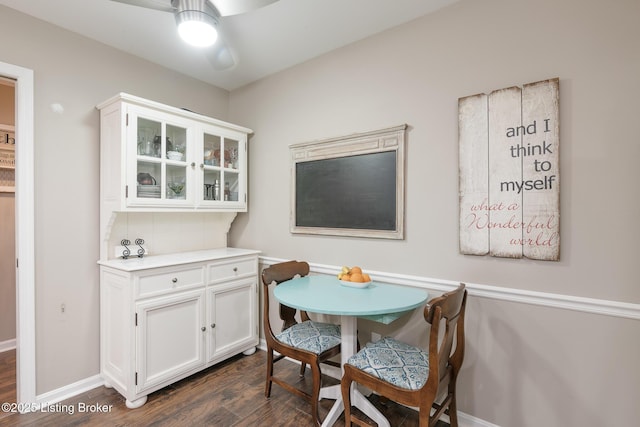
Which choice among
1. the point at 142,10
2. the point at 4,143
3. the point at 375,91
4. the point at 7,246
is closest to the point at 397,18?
the point at 375,91

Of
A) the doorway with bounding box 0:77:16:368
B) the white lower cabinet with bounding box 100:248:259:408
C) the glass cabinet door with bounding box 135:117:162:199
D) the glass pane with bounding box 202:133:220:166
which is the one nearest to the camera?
the white lower cabinet with bounding box 100:248:259:408

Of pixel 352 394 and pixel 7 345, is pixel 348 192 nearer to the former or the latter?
pixel 352 394

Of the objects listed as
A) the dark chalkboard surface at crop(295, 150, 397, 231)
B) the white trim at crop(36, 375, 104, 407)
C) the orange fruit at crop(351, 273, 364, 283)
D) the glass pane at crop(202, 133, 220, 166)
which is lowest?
the white trim at crop(36, 375, 104, 407)

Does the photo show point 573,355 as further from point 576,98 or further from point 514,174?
point 576,98

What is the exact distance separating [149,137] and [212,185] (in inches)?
25.3

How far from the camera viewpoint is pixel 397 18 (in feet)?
6.76

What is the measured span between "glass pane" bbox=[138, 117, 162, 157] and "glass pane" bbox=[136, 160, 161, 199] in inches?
3.3

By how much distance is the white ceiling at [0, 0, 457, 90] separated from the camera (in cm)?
193

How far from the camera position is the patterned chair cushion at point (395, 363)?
1.48 m

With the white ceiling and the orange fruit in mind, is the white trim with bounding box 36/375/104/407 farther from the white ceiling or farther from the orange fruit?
the white ceiling

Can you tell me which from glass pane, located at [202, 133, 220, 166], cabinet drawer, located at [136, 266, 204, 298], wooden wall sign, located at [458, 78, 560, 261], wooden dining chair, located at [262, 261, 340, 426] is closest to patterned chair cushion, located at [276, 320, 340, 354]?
wooden dining chair, located at [262, 261, 340, 426]

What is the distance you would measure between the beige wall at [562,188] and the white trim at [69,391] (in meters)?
2.09

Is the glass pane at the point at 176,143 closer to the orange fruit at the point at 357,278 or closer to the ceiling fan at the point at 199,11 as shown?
the ceiling fan at the point at 199,11

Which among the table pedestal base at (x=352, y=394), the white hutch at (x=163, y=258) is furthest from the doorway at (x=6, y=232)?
the table pedestal base at (x=352, y=394)
